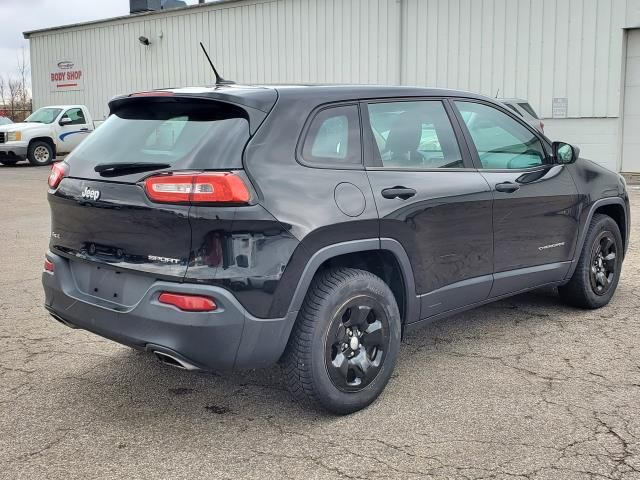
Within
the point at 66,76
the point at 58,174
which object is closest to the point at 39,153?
the point at 66,76

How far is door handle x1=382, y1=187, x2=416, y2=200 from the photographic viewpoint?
372 centimetres

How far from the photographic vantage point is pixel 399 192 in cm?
378

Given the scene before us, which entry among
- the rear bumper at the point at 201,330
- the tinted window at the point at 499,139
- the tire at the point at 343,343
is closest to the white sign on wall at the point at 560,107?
the tinted window at the point at 499,139

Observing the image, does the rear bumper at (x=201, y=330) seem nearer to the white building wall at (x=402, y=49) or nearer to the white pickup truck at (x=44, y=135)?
the white building wall at (x=402, y=49)

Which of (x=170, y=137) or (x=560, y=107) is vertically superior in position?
(x=560, y=107)

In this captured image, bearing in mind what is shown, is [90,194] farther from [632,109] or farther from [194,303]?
[632,109]

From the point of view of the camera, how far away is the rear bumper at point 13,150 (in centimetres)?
2025

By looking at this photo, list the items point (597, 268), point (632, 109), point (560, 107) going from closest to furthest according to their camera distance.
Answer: point (597, 268), point (632, 109), point (560, 107)

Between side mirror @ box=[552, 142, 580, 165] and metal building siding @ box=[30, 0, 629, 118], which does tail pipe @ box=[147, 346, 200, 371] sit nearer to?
side mirror @ box=[552, 142, 580, 165]

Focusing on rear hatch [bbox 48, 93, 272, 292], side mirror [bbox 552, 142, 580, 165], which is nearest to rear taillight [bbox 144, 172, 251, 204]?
rear hatch [bbox 48, 93, 272, 292]

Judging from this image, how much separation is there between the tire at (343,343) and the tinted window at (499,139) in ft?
4.30

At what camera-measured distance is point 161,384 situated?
4.05 metres

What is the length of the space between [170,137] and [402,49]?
1691 cm

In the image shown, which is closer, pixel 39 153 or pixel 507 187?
pixel 507 187
